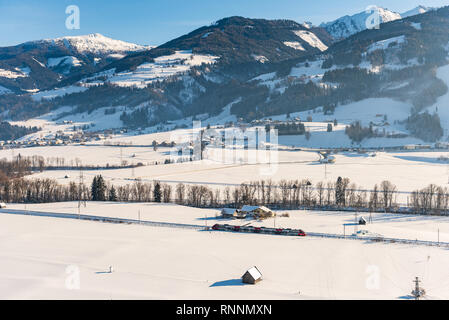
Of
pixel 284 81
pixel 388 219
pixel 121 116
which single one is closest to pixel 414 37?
pixel 284 81

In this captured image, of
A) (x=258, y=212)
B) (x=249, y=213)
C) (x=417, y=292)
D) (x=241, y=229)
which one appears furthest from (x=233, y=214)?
(x=417, y=292)

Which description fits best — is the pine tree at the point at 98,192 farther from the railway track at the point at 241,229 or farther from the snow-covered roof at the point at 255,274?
the snow-covered roof at the point at 255,274

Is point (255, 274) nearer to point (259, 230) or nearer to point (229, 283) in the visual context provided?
point (229, 283)

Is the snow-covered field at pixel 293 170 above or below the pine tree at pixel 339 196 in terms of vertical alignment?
above

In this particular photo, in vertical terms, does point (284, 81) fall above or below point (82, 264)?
above

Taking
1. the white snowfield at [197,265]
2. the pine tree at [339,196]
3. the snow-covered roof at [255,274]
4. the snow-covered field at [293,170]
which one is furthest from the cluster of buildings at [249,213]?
the snow-covered field at [293,170]

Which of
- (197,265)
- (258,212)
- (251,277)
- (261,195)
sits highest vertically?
(261,195)

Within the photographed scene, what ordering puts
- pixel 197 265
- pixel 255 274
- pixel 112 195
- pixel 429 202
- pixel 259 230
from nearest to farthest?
pixel 255 274 → pixel 197 265 → pixel 259 230 → pixel 429 202 → pixel 112 195
